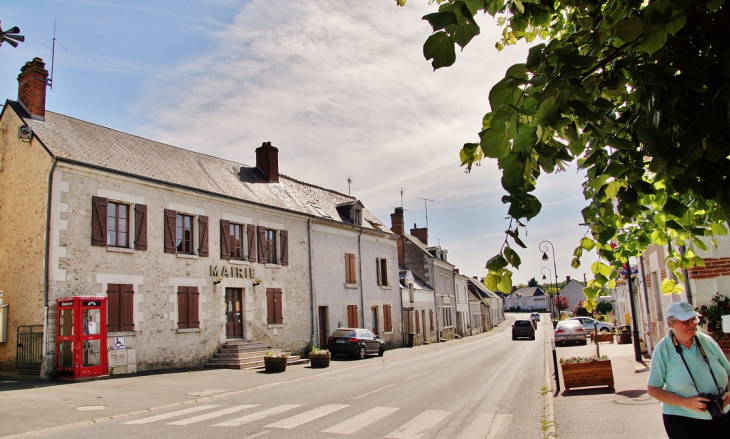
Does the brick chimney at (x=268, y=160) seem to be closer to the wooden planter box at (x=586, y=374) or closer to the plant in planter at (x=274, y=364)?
the plant in planter at (x=274, y=364)

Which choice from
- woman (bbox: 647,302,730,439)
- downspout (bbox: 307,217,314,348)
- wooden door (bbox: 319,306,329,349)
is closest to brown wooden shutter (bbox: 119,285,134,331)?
downspout (bbox: 307,217,314,348)

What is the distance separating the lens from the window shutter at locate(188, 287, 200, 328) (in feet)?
63.9

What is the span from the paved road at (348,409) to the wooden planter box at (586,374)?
2.84 ft

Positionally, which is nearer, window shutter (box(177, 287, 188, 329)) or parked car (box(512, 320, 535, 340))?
window shutter (box(177, 287, 188, 329))


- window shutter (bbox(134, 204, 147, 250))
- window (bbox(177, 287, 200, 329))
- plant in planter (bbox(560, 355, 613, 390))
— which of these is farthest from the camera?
Result: window (bbox(177, 287, 200, 329))

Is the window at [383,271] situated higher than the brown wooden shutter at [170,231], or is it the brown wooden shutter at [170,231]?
the brown wooden shutter at [170,231]

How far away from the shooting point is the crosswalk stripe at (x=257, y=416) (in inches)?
375

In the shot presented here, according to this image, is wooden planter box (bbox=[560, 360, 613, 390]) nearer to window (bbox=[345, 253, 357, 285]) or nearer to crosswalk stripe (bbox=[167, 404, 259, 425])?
crosswalk stripe (bbox=[167, 404, 259, 425])

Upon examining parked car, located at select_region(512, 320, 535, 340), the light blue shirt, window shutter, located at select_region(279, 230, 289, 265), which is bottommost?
parked car, located at select_region(512, 320, 535, 340)

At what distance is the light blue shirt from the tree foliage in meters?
1.61

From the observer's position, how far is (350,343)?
79.9ft

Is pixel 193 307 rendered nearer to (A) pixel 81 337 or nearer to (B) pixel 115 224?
(B) pixel 115 224

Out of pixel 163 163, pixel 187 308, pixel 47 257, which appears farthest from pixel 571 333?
pixel 47 257

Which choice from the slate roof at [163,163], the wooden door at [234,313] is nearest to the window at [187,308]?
the wooden door at [234,313]
